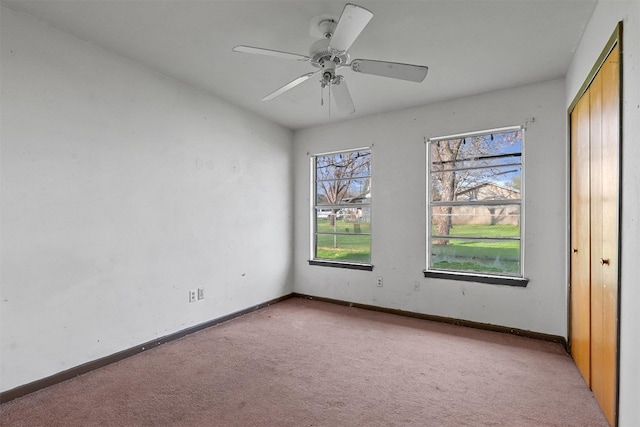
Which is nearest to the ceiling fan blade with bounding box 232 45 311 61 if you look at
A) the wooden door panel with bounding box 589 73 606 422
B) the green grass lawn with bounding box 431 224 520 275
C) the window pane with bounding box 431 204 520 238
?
the wooden door panel with bounding box 589 73 606 422

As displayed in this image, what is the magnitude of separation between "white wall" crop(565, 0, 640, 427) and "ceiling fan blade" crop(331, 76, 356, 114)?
1523 millimetres

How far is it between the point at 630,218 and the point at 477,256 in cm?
218

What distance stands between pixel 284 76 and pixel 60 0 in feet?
5.39

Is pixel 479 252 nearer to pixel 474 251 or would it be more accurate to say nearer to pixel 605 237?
pixel 474 251

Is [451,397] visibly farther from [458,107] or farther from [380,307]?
[458,107]

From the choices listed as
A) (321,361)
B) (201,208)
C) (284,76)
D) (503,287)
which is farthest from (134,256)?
(503,287)

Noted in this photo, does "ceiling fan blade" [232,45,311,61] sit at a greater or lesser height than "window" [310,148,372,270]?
greater

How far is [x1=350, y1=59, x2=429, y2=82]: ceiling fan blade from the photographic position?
2.03 m

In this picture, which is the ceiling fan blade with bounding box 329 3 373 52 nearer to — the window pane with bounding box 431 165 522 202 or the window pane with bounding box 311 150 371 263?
the window pane with bounding box 431 165 522 202

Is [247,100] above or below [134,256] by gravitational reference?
above

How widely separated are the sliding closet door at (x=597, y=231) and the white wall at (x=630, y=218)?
0.08 meters

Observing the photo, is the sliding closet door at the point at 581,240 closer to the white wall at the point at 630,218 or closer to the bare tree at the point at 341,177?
the white wall at the point at 630,218

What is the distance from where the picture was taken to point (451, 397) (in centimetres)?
216

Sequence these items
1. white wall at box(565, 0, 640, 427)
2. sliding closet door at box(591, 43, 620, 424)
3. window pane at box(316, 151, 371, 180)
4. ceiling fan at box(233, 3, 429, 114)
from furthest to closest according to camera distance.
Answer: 1. window pane at box(316, 151, 371, 180)
2. ceiling fan at box(233, 3, 429, 114)
3. sliding closet door at box(591, 43, 620, 424)
4. white wall at box(565, 0, 640, 427)
